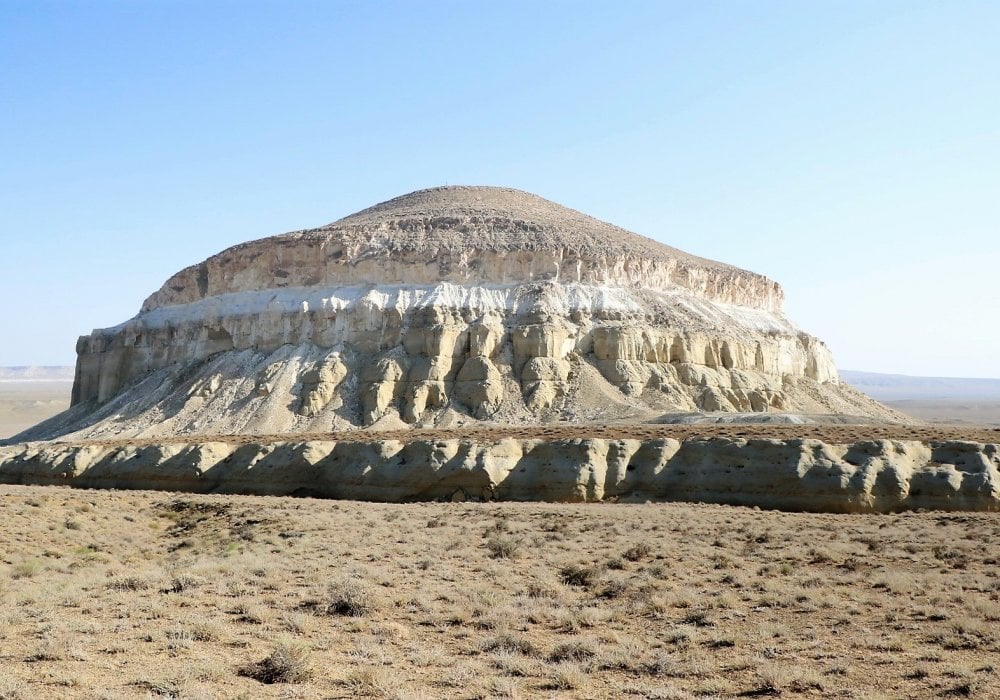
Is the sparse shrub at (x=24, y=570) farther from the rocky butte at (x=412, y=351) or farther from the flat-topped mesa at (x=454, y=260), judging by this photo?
the flat-topped mesa at (x=454, y=260)

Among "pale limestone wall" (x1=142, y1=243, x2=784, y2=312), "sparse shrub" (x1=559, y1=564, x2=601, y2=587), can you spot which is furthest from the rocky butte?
"sparse shrub" (x1=559, y1=564, x2=601, y2=587)

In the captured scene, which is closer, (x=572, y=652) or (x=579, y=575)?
(x=572, y=652)

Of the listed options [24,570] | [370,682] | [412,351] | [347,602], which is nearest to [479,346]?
[412,351]

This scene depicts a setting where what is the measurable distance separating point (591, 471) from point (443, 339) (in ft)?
92.5

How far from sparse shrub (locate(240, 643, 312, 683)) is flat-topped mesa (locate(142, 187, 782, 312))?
168 ft

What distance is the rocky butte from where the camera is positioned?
40.2 metres

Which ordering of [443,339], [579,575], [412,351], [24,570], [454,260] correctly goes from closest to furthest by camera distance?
1. [579,575]
2. [24,570]
3. [443,339]
4. [412,351]
5. [454,260]

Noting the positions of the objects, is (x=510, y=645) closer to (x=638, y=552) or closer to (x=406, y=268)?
(x=638, y=552)

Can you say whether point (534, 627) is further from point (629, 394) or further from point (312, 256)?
point (312, 256)

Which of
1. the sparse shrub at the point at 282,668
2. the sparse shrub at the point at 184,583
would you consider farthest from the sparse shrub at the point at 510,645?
the sparse shrub at the point at 184,583

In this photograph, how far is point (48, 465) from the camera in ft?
124

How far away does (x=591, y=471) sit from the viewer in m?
27.8

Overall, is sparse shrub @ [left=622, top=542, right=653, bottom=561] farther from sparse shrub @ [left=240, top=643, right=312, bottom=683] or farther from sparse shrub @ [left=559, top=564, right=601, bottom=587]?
sparse shrub @ [left=240, top=643, right=312, bottom=683]

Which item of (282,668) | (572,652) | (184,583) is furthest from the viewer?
(184,583)
